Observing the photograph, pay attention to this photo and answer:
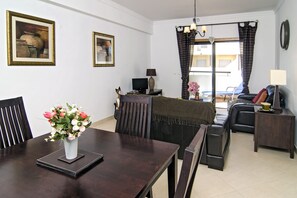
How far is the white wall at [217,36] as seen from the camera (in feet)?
19.0

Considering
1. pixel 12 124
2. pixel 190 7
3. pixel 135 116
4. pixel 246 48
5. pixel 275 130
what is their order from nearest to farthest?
1. pixel 12 124
2. pixel 135 116
3. pixel 275 130
4. pixel 190 7
5. pixel 246 48

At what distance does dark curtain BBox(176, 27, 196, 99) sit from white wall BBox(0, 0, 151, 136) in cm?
159

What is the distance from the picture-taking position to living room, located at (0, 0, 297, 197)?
346 centimetres

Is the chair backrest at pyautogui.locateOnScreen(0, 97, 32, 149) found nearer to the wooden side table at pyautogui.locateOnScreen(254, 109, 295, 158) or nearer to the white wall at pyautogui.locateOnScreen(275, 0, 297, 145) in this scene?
the wooden side table at pyautogui.locateOnScreen(254, 109, 295, 158)

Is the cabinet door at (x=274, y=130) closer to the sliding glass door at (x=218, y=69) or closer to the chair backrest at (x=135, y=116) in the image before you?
the chair backrest at (x=135, y=116)

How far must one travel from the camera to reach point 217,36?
631 cm

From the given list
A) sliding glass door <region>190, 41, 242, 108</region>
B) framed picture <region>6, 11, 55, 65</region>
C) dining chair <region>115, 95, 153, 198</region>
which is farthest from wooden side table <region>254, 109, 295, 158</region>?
framed picture <region>6, 11, 55, 65</region>

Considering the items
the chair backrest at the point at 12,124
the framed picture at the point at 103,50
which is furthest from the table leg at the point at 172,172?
the framed picture at the point at 103,50

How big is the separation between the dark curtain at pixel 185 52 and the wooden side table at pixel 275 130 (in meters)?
3.51

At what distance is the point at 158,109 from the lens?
308 cm

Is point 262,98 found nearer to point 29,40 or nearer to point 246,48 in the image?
point 246,48

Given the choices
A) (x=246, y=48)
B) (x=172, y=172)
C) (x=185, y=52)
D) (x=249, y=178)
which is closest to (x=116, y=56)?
(x=185, y=52)

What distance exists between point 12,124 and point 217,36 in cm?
592

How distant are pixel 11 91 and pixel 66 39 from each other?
4.68ft
